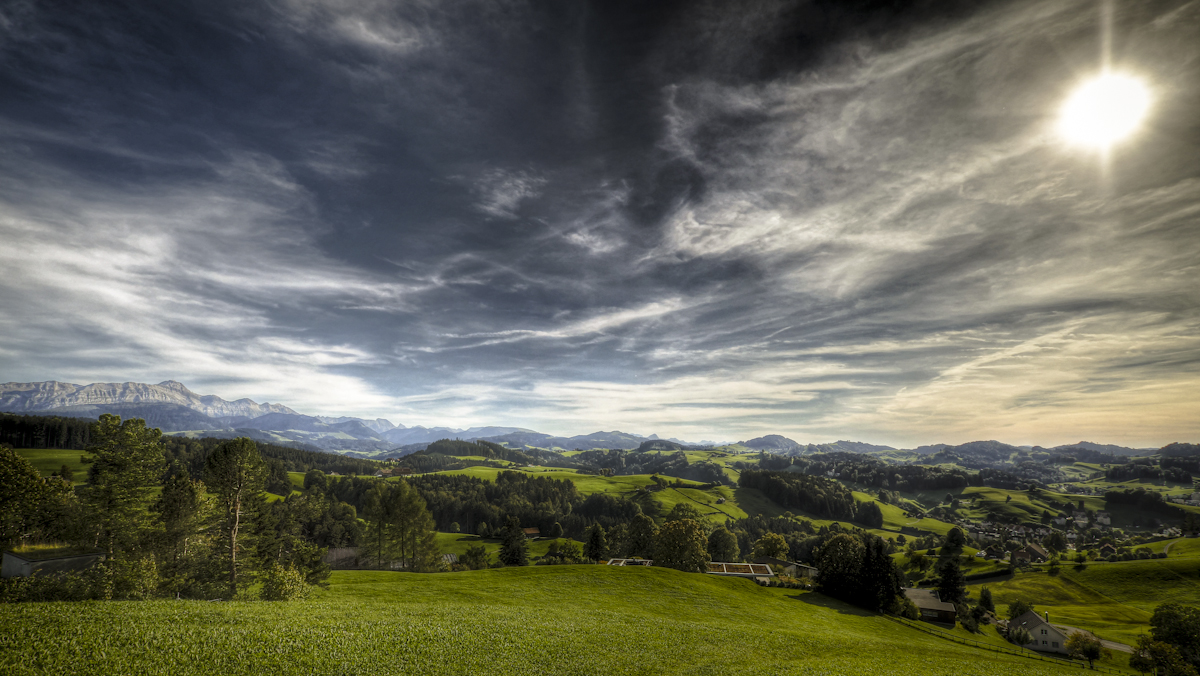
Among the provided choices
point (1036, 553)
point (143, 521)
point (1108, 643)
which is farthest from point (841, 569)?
point (1036, 553)

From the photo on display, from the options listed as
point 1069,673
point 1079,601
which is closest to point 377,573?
point 1069,673

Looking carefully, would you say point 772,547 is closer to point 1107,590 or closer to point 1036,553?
point 1107,590

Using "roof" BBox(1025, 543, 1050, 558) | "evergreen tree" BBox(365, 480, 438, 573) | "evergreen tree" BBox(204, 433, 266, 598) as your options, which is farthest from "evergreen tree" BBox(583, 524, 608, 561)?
"roof" BBox(1025, 543, 1050, 558)

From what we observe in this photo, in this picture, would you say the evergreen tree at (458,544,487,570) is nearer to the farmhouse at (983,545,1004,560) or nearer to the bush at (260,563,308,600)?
the bush at (260,563,308,600)

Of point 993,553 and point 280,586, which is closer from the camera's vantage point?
point 280,586

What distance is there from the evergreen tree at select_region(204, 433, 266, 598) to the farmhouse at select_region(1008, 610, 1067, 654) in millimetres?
133090

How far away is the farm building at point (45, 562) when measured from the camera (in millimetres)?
31203

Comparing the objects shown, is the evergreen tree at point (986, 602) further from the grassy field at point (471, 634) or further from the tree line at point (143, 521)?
the tree line at point (143, 521)

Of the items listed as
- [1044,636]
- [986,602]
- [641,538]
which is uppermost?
[641,538]

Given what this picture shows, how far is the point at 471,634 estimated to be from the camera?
26.0 meters

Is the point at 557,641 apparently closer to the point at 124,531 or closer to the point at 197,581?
the point at 197,581

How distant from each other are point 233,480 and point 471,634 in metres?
28.3

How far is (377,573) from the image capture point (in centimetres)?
5450

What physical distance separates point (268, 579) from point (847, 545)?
8364 cm
